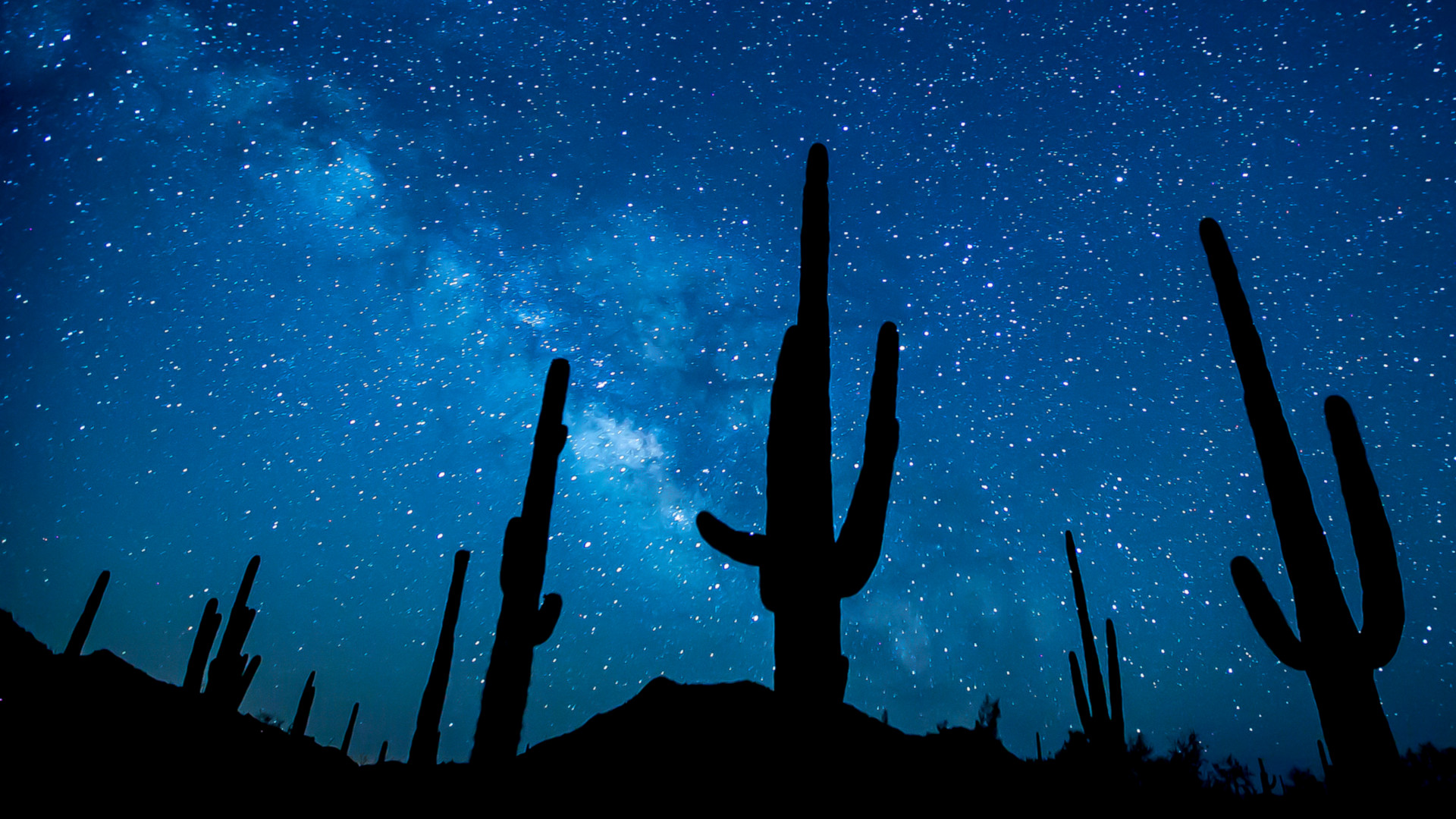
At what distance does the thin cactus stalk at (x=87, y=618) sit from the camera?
1226cm

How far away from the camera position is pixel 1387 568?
4.01 m

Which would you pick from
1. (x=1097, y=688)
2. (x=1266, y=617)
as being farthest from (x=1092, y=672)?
(x=1266, y=617)

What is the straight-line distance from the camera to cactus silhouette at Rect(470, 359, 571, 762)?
5027mm

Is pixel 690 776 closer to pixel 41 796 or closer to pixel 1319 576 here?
pixel 1319 576

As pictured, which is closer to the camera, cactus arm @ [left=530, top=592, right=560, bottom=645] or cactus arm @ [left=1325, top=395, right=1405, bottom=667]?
cactus arm @ [left=1325, top=395, right=1405, bottom=667]

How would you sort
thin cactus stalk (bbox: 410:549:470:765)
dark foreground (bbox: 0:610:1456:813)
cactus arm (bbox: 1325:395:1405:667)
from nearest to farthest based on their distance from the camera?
1. cactus arm (bbox: 1325:395:1405:667)
2. dark foreground (bbox: 0:610:1456:813)
3. thin cactus stalk (bbox: 410:549:470:765)

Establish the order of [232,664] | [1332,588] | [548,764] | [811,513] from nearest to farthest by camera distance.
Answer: [811,513]
[1332,588]
[548,764]
[232,664]

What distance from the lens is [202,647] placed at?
1109 centimetres

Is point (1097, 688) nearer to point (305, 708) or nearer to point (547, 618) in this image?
point (547, 618)

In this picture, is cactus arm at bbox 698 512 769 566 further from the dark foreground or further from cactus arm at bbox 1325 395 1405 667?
cactus arm at bbox 1325 395 1405 667

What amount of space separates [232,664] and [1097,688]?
586 inches

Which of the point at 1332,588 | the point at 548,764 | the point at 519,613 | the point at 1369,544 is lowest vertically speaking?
the point at 548,764

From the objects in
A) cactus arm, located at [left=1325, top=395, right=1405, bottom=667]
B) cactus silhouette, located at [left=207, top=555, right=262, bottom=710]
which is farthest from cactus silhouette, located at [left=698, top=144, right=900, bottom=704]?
cactus silhouette, located at [left=207, top=555, right=262, bottom=710]

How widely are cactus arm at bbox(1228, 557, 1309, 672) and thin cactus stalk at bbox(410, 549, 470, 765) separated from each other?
916 cm
